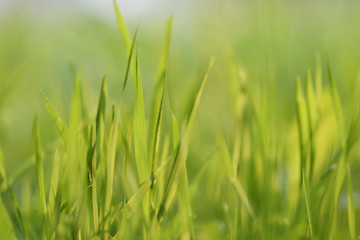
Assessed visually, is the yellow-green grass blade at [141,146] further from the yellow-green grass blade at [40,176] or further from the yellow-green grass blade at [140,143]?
the yellow-green grass blade at [40,176]

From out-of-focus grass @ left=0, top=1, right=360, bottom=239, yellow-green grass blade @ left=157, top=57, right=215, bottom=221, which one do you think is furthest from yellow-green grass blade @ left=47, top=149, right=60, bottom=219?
yellow-green grass blade @ left=157, top=57, right=215, bottom=221

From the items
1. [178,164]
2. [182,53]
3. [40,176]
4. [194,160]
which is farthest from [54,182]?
[182,53]

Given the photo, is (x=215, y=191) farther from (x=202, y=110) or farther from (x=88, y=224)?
(x=202, y=110)

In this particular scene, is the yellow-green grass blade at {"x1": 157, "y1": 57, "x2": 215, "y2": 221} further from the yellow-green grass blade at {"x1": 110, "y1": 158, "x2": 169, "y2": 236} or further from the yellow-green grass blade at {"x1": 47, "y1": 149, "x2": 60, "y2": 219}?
the yellow-green grass blade at {"x1": 47, "y1": 149, "x2": 60, "y2": 219}

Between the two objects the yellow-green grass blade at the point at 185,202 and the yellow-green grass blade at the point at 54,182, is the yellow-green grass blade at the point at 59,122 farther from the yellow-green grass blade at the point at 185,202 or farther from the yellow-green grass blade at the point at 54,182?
the yellow-green grass blade at the point at 185,202

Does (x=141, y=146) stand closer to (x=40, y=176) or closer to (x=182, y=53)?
(x=40, y=176)

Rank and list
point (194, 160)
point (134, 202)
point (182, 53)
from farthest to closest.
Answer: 1. point (182, 53)
2. point (194, 160)
3. point (134, 202)

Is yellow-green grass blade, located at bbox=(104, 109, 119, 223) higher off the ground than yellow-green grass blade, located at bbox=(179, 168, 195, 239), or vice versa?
yellow-green grass blade, located at bbox=(104, 109, 119, 223)

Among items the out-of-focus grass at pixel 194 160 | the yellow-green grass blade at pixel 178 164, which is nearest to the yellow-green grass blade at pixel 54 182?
the out-of-focus grass at pixel 194 160

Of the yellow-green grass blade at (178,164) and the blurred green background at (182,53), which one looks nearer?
the yellow-green grass blade at (178,164)

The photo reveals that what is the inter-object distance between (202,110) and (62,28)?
194 centimetres

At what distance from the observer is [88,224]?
477mm

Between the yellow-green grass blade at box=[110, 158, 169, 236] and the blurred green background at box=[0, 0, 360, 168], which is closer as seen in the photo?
the yellow-green grass blade at box=[110, 158, 169, 236]

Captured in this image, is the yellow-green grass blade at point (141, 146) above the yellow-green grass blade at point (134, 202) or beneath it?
above
